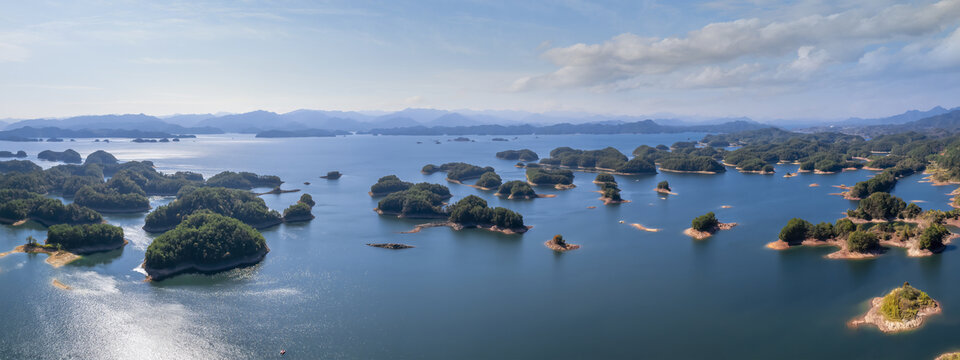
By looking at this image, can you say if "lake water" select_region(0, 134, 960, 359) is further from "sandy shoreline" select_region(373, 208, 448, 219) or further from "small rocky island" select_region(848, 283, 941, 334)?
"sandy shoreline" select_region(373, 208, 448, 219)

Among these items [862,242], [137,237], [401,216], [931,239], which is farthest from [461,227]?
[931,239]

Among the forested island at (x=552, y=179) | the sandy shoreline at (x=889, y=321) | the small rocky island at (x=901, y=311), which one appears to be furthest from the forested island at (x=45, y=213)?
the small rocky island at (x=901, y=311)

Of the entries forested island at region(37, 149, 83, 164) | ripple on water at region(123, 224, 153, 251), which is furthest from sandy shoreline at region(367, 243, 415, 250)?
forested island at region(37, 149, 83, 164)

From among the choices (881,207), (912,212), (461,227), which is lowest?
(461,227)

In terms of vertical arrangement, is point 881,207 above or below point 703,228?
above

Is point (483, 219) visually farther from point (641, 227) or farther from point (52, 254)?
point (52, 254)

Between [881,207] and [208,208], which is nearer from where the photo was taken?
[881,207]

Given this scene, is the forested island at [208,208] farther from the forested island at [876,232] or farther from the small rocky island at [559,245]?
the forested island at [876,232]
